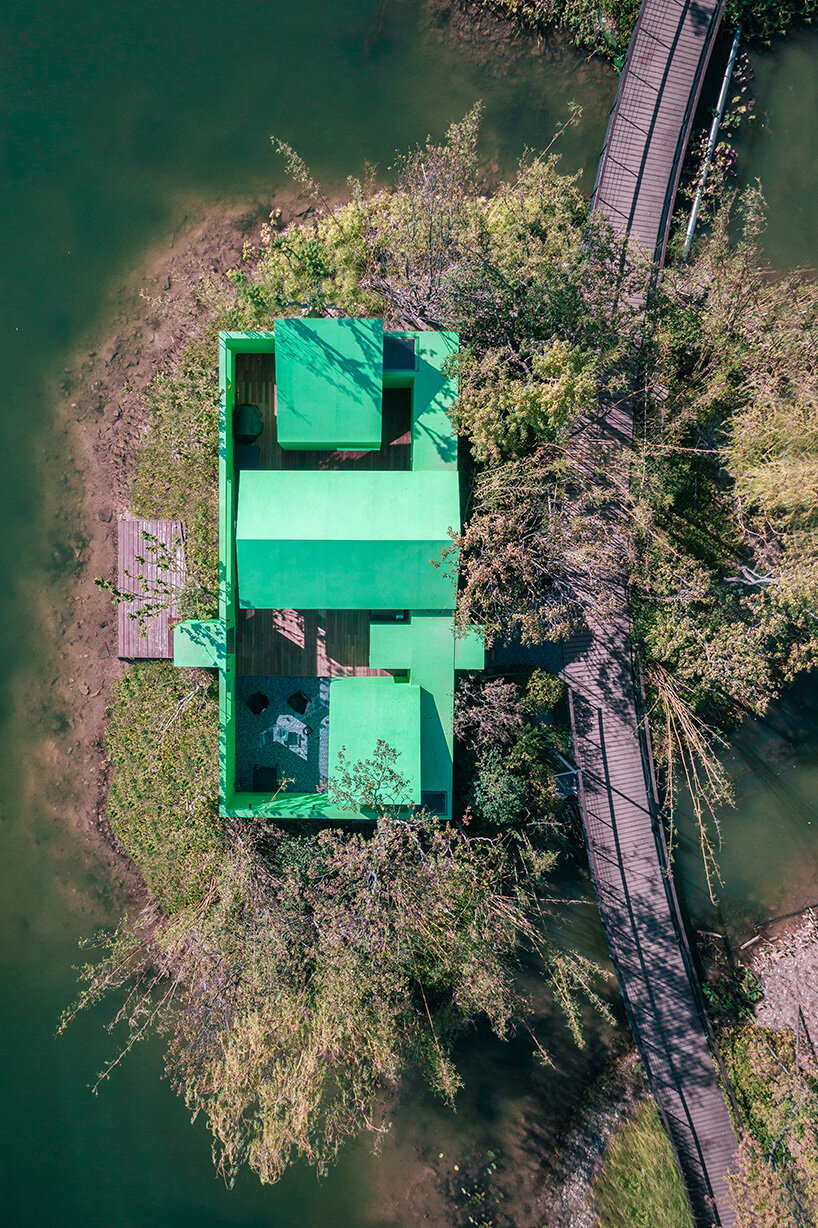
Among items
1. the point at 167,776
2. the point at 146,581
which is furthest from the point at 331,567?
the point at 167,776

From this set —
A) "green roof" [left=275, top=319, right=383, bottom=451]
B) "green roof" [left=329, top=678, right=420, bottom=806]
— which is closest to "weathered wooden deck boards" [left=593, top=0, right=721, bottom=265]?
"green roof" [left=275, top=319, right=383, bottom=451]

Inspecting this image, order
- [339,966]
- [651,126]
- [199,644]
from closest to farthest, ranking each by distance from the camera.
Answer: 1. [339,966]
2. [199,644]
3. [651,126]

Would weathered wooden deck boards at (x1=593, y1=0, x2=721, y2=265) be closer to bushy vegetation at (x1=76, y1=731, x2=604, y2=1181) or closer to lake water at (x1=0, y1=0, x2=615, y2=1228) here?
lake water at (x1=0, y1=0, x2=615, y2=1228)

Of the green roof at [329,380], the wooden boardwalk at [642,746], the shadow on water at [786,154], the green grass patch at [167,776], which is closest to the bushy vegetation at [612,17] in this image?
the wooden boardwalk at [642,746]

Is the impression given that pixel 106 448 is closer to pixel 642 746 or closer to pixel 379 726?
pixel 379 726

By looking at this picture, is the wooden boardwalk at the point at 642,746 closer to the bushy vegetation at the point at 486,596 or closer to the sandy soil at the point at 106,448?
the bushy vegetation at the point at 486,596

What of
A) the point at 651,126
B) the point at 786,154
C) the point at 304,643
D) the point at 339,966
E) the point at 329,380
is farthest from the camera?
the point at 786,154

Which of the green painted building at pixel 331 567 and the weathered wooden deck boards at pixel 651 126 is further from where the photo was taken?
the weathered wooden deck boards at pixel 651 126

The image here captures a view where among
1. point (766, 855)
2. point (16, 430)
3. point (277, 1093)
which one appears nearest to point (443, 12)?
point (16, 430)
